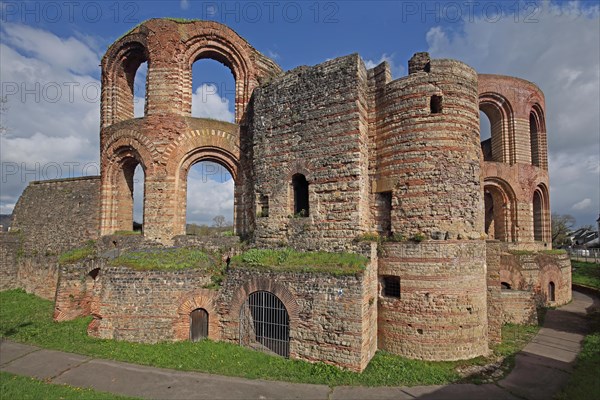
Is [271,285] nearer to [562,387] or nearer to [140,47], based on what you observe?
[562,387]

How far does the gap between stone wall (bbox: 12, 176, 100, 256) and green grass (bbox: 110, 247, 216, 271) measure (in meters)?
6.03

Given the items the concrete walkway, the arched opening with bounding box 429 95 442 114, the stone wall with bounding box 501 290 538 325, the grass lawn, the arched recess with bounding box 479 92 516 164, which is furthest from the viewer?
the arched recess with bounding box 479 92 516 164

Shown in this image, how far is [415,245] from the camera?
9.95m

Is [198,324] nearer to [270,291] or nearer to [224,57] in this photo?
[270,291]

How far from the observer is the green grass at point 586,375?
6914mm

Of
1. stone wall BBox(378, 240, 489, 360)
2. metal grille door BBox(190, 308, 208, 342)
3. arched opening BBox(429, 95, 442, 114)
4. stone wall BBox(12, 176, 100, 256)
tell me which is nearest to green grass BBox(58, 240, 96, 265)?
stone wall BBox(12, 176, 100, 256)

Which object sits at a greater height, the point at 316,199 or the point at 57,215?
the point at 316,199

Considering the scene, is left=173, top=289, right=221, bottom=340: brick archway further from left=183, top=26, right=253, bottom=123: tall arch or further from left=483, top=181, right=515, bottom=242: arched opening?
left=483, top=181, right=515, bottom=242: arched opening

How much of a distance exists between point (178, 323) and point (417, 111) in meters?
9.53

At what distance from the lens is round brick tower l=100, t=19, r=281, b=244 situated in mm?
13461

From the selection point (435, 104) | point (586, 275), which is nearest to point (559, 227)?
point (586, 275)

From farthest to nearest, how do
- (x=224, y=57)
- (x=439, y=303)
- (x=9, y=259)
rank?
(x=9, y=259)
(x=224, y=57)
(x=439, y=303)

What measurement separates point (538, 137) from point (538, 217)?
4599 millimetres

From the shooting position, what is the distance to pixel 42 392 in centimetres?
735
